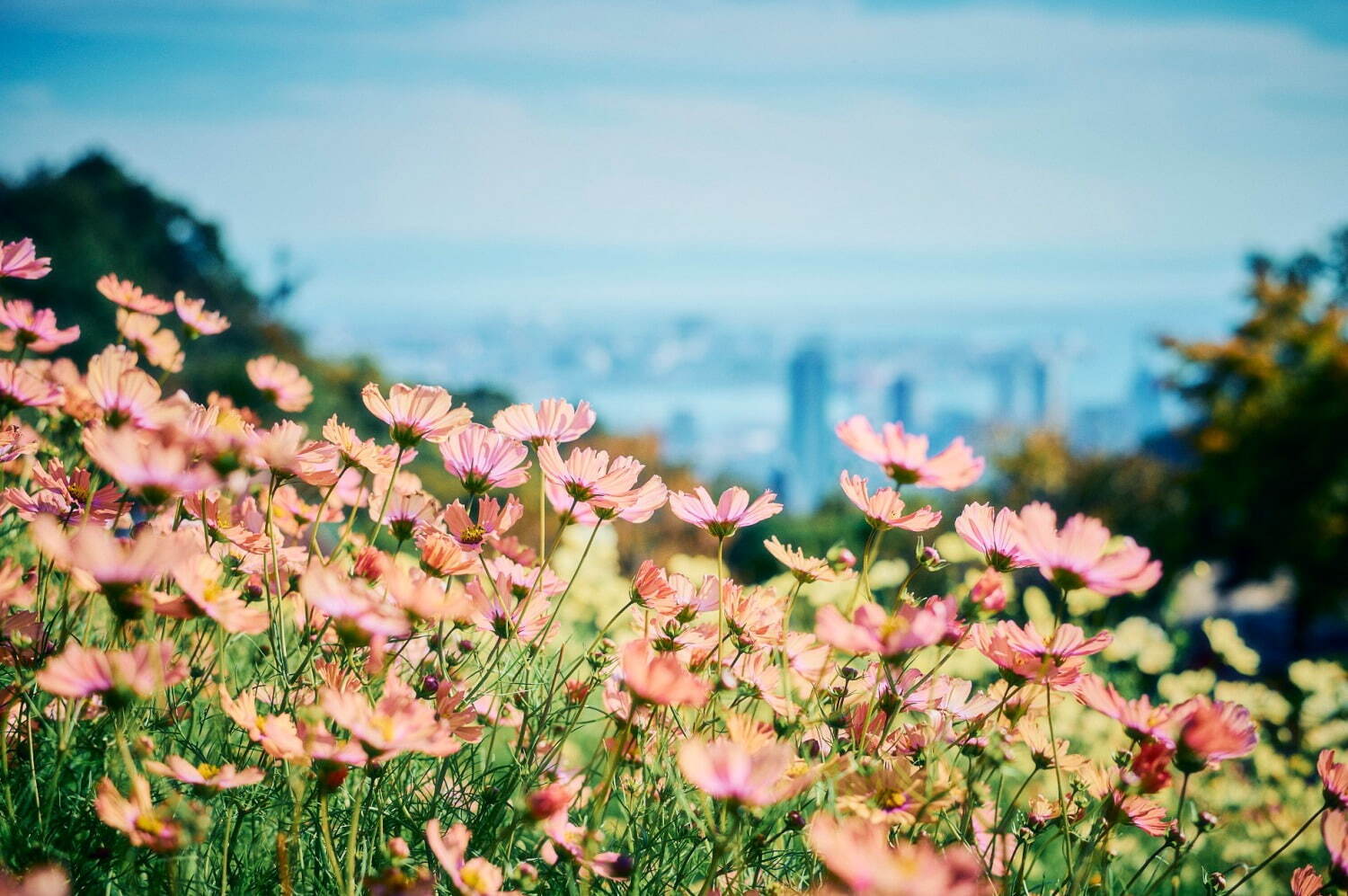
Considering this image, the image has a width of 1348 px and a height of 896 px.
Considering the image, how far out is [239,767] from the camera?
0.89 metres

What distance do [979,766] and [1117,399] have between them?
94830mm

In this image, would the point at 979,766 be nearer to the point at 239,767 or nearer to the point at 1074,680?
the point at 1074,680

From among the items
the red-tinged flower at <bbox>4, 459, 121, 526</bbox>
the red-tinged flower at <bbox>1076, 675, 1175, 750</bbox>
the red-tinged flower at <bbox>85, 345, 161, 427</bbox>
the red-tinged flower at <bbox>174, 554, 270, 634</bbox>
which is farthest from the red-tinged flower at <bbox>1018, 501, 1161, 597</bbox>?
the red-tinged flower at <bbox>4, 459, 121, 526</bbox>

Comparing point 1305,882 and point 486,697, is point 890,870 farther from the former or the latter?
point 486,697

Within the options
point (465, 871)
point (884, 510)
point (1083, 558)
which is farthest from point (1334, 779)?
point (465, 871)

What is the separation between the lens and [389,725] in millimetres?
696

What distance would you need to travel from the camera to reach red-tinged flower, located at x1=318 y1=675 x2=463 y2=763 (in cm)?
66

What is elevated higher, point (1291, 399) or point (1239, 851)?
point (1239, 851)

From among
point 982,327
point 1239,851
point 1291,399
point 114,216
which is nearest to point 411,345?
point 114,216

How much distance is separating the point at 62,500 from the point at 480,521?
0.47 meters

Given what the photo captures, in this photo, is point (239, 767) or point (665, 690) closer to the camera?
point (665, 690)

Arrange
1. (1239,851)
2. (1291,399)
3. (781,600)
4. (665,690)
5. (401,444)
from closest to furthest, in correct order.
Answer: (665,690)
(401,444)
(781,600)
(1239,851)
(1291,399)

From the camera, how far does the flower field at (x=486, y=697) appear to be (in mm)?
705

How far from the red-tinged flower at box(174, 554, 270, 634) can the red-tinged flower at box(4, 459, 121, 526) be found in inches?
10.9
